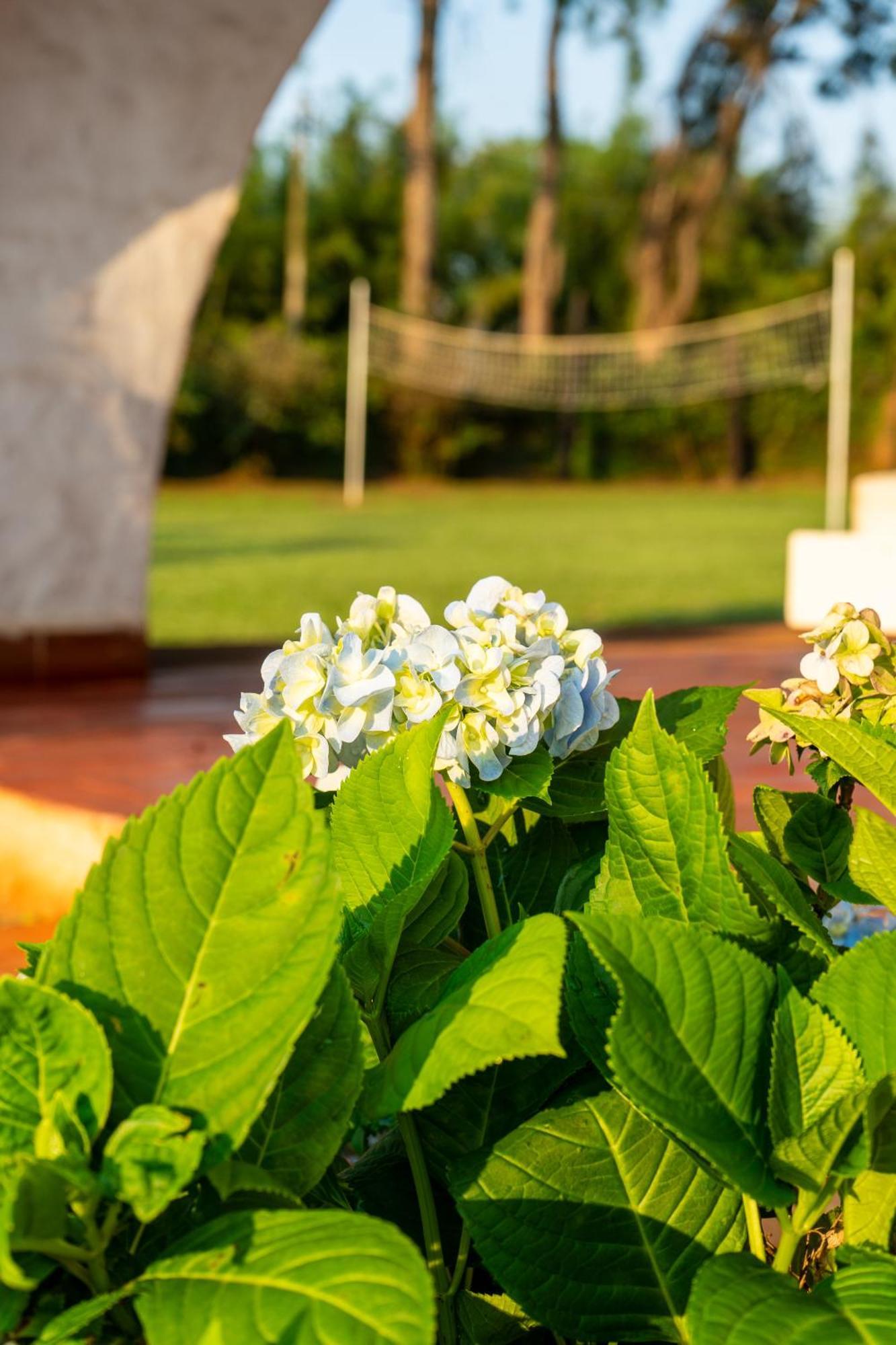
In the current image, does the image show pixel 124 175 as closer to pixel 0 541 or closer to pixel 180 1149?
pixel 0 541

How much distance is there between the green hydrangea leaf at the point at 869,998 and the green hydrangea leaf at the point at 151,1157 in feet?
0.88

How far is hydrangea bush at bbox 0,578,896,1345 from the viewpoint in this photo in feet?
1.67

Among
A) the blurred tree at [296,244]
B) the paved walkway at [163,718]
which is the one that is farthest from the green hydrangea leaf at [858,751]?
the blurred tree at [296,244]

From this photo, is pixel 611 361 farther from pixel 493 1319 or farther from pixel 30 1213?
pixel 30 1213

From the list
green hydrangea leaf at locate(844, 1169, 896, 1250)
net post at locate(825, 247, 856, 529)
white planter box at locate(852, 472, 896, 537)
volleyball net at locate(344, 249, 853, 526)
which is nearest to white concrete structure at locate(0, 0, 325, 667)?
white planter box at locate(852, 472, 896, 537)

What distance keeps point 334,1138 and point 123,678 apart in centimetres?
447

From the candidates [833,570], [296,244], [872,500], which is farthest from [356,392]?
[833,570]

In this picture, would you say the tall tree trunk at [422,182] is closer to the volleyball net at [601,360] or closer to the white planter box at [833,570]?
the volleyball net at [601,360]

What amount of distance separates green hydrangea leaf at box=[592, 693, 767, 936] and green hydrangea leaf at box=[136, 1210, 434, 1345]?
0.75ft

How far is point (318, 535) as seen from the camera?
15.9 meters

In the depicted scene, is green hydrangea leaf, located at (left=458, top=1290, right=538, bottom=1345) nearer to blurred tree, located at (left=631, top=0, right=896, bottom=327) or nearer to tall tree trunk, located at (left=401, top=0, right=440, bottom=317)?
tall tree trunk, located at (left=401, top=0, right=440, bottom=317)

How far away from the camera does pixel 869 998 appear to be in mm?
615

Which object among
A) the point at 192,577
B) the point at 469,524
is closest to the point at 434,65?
the point at 469,524

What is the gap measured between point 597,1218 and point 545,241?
2599 centimetres
